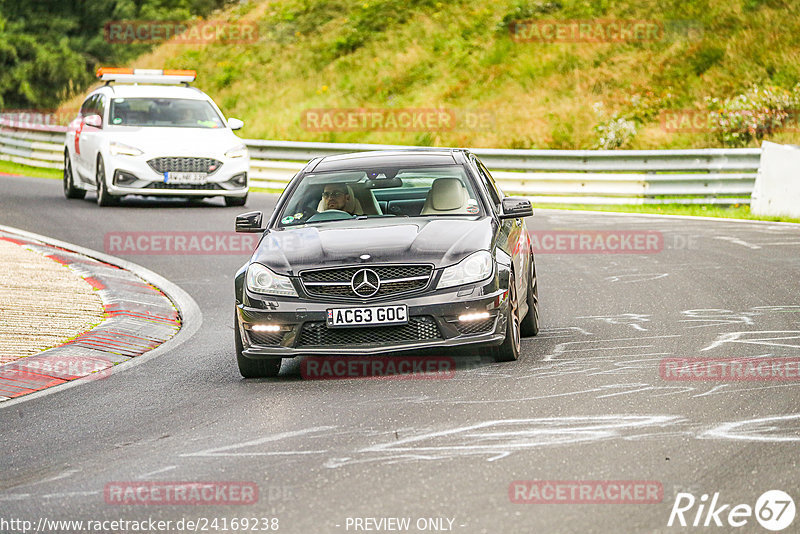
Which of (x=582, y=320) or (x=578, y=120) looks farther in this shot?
(x=578, y=120)

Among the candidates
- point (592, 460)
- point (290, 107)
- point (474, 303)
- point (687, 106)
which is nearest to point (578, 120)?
point (687, 106)

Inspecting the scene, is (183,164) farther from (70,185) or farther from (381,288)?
(381,288)

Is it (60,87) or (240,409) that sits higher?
(240,409)

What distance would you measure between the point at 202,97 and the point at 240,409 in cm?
1509

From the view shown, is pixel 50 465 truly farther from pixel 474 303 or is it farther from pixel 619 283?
pixel 619 283

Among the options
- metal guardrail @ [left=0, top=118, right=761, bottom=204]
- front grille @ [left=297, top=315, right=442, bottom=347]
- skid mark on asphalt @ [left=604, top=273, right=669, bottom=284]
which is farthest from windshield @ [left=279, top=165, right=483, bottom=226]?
metal guardrail @ [left=0, top=118, right=761, bottom=204]

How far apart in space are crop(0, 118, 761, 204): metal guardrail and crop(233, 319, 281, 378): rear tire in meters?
13.2

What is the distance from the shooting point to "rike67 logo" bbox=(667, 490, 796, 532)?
199 inches

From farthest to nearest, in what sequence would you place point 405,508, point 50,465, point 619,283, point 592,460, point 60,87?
point 60,87, point 619,283, point 50,465, point 592,460, point 405,508

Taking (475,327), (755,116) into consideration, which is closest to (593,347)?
(475,327)

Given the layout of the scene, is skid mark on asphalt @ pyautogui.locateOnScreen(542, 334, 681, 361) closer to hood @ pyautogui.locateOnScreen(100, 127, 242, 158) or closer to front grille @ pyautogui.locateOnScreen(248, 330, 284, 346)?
front grille @ pyautogui.locateOnScreen(248, 330, 284, 346)

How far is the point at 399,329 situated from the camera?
→ 334 inches

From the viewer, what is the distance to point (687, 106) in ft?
98.0

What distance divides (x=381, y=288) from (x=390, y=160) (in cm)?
200
